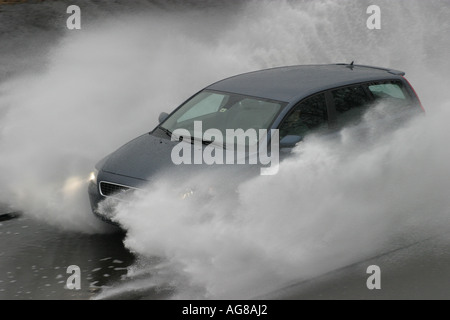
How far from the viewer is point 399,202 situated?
773 cm

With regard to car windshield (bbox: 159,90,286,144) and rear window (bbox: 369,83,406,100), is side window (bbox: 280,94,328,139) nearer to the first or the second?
car windshield (bbox: 159,90,286,144)

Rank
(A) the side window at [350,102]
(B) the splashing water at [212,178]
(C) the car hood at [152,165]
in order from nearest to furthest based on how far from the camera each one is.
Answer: (B) the splashing water at [212,178]
(C) the car hood at [152,165]
(A) the side window at [350,102]

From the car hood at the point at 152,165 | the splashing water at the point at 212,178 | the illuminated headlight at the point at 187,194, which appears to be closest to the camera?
the splashing water at the point at 212,178

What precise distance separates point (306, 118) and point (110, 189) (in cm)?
219

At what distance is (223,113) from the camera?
7.58m

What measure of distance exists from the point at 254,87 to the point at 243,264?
2347 mm

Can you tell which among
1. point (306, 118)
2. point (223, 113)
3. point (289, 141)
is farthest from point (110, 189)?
point (306, 118)

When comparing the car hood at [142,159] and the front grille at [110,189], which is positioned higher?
the car hood at [142,159]

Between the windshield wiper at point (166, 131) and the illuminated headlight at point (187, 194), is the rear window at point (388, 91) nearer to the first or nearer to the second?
the windshield wiper at point (166, 131)

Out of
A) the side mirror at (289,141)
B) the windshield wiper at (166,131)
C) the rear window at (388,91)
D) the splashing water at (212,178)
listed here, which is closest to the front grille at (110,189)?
the splashing water at (212,178)

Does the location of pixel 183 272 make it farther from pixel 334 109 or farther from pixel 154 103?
pixel 154 103

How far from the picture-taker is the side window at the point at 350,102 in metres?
7.67

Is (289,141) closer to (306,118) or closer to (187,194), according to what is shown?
(306,118)
